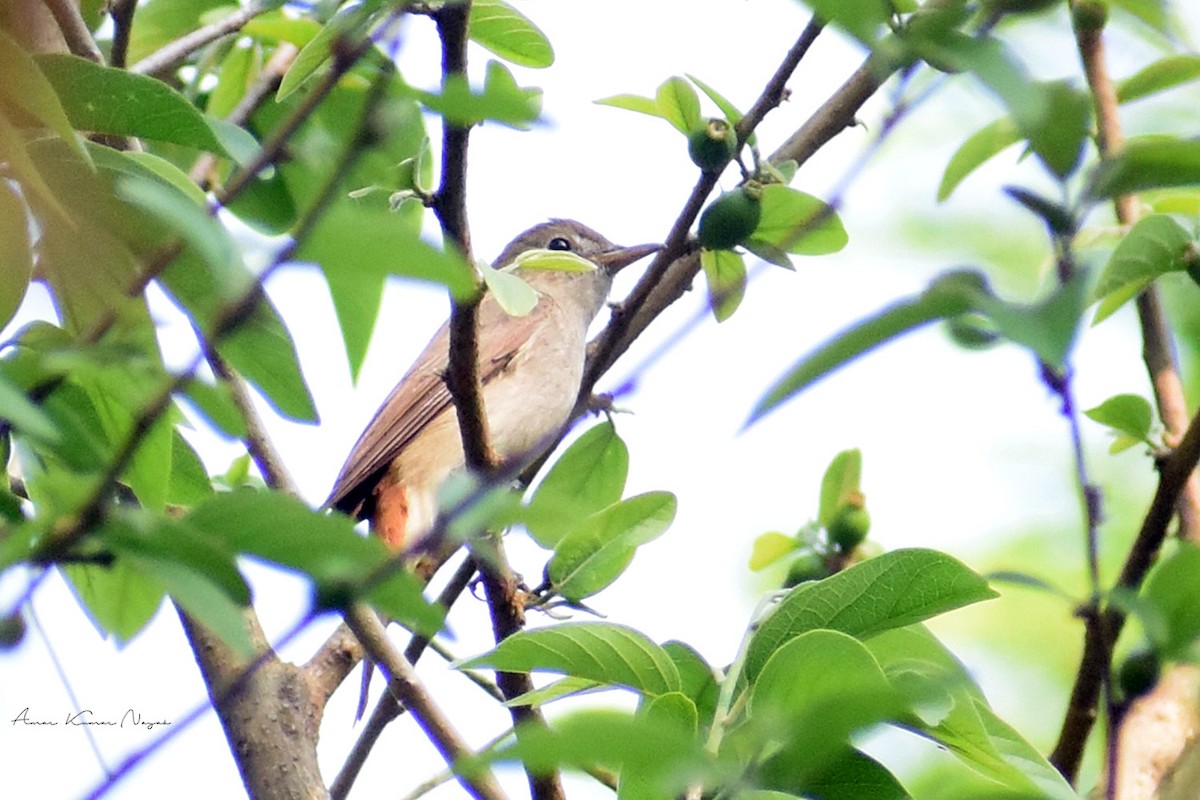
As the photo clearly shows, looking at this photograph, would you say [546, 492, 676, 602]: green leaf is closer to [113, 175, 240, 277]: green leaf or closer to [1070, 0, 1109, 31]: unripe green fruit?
[1070, 0, 1109, 31]: unripe green fruit

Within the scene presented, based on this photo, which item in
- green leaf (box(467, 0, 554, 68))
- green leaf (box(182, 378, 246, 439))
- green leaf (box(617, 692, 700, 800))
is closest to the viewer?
green leaf (box(182, 378, 246, 439))

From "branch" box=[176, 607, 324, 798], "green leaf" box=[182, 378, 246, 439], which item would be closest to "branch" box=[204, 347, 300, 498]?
"branch" box=[176, 607, 324, 798]

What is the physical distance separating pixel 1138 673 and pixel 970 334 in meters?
0.43

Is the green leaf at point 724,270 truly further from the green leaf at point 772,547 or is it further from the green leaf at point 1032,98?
the green leaf at point 1032,98

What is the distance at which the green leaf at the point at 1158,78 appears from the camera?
10.1ft

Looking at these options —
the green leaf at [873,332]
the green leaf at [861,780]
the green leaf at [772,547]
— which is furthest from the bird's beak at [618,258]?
the green leaf at [873,332]

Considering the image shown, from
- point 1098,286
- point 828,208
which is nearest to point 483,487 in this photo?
point 828,208

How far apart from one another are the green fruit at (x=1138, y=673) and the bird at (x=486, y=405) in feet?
11.3

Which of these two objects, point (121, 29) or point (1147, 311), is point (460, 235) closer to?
point (121, 29)

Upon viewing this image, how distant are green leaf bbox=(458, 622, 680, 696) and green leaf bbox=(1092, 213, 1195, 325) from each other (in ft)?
2.64

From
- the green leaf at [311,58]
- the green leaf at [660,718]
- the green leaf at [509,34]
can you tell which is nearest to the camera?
the green leaf at [660,718]

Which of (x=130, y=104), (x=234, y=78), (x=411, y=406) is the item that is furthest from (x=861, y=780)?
(x=411, y=406)

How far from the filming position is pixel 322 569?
3.66 ft

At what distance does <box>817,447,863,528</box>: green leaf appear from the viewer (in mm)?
3156
